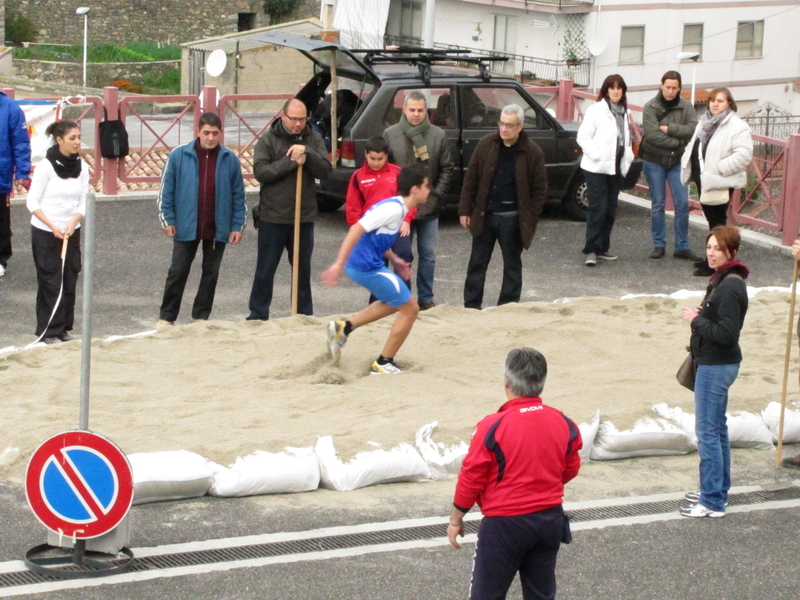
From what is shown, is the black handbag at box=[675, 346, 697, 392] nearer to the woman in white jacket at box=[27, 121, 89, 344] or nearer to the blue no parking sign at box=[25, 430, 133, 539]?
the blue no parking sign at box=[25, 430, 133, 539]

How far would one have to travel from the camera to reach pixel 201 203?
9.34 metres

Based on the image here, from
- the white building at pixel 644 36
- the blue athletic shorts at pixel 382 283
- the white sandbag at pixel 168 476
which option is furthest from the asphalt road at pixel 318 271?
the white building at pixel 644 36

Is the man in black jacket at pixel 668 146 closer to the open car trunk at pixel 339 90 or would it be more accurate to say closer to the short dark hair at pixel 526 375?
the open car trunk at pixel 339 90

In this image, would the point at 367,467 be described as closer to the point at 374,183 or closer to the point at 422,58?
the point at 374,183

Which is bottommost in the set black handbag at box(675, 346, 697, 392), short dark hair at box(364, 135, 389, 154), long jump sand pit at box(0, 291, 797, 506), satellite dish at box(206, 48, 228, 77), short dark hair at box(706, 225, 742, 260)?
long jump sand pit at box(0, 291, 797, 506)

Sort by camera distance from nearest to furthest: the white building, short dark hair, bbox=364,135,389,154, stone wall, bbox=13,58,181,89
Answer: short dark hair, bbox=364,135,389,154 < the white building < stone wall, bbox=13,58,181,89

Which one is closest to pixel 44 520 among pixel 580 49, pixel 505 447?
pixel 505 447

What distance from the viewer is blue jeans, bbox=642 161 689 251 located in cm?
1258

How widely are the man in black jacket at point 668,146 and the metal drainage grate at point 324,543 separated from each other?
6.55m

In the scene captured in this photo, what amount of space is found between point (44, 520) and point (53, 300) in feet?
13.9

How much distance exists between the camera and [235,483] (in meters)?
6.18

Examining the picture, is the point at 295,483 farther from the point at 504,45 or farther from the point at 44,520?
the point at 504,45

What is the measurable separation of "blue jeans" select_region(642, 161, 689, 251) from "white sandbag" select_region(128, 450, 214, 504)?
25.4 feet

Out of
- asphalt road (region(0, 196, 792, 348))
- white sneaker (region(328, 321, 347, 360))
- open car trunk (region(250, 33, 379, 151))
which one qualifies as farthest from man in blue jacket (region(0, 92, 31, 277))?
white sneaker (region(328, 321, 347, 360))
